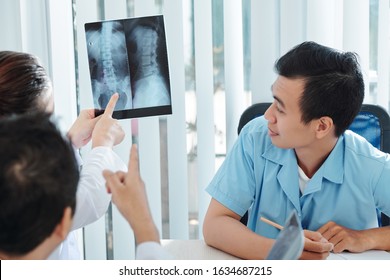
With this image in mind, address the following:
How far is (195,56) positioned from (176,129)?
242 mm

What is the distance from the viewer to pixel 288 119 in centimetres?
138

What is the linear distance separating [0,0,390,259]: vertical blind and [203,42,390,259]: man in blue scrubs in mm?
402

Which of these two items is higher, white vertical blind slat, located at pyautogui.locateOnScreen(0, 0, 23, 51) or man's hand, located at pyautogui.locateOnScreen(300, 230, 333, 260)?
white vertical blind slat, located at pyautogui.locateOnScreen(0, 0, 23, 51)

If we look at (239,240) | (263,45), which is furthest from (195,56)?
(239,240)

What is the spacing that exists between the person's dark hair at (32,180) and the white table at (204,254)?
509 millimetres

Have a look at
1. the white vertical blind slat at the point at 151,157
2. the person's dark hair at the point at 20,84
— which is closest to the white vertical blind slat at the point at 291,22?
the white vertical blind slat at the point at 151,157

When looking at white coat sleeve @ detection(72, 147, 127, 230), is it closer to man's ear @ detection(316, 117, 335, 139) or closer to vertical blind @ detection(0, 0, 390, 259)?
man's ear @ detection(316, 117, 335, 139)

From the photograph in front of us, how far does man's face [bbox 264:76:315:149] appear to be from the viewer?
1371mm

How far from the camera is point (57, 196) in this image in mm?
705

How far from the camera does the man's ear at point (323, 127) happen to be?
1.39 meters

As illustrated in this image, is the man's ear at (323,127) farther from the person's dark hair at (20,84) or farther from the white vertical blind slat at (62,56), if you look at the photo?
the white vertical blind slat at (62,56)

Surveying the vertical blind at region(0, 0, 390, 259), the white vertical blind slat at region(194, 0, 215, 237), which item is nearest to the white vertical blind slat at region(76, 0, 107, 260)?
the vertical blind at region(0, 0, 390, 259)

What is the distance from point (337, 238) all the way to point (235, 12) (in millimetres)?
851

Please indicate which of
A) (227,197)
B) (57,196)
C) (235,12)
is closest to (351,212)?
(227,197)
